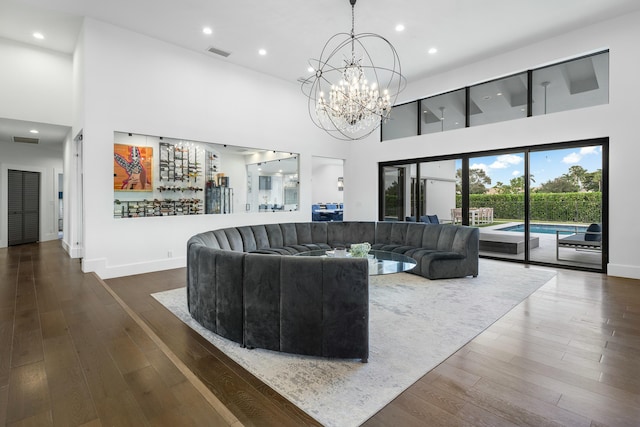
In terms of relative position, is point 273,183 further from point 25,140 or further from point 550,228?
point 25,140

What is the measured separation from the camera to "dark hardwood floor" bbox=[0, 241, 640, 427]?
5.91 ft

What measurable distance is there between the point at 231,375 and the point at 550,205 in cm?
654

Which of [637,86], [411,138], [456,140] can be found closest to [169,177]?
[411,138]

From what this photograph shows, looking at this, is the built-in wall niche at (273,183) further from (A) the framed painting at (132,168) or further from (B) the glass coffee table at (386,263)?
(B) the glass coffee table at (386,263)

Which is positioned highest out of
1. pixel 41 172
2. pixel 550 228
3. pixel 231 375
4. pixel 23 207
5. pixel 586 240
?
pixel 41 172

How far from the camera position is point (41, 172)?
858 cm

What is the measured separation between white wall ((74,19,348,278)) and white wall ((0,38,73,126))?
4.27 feet

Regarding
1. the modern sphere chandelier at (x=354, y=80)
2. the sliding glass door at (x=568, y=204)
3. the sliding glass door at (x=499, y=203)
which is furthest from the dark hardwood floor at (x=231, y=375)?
the modern sphere chandelier at (x=354, y=80)

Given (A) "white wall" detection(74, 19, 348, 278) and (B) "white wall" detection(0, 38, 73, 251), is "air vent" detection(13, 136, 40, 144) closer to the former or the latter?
(B) "white wall" detection(0, 38, 73, 251)

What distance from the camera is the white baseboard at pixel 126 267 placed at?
502 centimetres

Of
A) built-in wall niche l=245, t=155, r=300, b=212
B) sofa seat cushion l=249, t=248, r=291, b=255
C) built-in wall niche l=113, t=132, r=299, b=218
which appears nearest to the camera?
sofa seat cushion l=249, t=248, r=291, b=255

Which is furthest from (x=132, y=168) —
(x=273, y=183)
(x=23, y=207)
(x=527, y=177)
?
(x=527, y=177)

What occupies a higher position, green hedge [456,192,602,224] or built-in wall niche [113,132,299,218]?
built-in wall niche [113,132,299,218]

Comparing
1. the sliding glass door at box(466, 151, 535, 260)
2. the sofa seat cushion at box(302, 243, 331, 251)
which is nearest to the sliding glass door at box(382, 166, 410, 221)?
the sliding glass door at box(466, 151, 535, 260)
